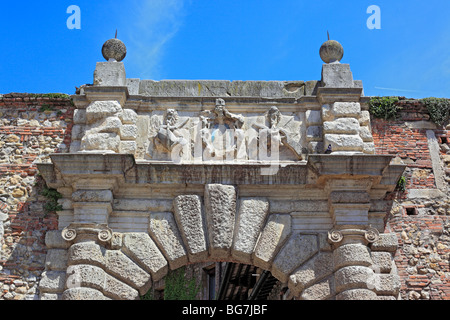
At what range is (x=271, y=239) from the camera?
6.49 m

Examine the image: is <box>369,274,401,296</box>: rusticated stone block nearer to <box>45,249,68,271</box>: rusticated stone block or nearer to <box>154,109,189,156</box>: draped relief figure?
<box>154,109,189,156</box>: draped relief figure

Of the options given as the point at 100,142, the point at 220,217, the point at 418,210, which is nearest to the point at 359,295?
the point at 418,210

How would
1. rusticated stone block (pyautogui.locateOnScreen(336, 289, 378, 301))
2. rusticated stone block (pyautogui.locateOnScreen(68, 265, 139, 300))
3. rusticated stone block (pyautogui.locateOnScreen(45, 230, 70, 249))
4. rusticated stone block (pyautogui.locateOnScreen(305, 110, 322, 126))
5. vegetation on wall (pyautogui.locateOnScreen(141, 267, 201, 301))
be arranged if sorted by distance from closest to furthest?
rusticated stone block (pyautogui.locateOnScreen(336, 289, 378, 301)), rusticated stone block (pyautogui.locateOnScreen(68, 265, 139, 300)), rusticated stone block (pyautogui.locateOnScreen(45, 230, 70, 249)), vegetation on wall (pyautogui.locateOnScreen(141, 267, 201, 301)), rusticated stone block (pyautogui.locateOnScreen(305, 110, 322, 126))

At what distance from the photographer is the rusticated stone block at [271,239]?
21.1 feet

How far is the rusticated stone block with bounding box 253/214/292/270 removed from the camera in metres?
6.43

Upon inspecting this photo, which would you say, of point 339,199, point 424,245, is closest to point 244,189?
point 339,199

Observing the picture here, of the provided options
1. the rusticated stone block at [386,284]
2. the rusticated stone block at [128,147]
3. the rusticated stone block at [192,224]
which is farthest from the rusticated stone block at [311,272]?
the rusticated stone block at [128,147]

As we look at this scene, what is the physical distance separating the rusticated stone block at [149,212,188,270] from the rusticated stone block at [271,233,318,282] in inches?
41.6

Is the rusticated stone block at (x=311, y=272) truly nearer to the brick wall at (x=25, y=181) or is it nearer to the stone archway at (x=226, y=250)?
the stone archway at (x=226, y=250)

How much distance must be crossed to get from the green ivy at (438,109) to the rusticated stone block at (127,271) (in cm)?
421

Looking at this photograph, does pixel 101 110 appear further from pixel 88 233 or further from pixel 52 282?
pixel 52 282

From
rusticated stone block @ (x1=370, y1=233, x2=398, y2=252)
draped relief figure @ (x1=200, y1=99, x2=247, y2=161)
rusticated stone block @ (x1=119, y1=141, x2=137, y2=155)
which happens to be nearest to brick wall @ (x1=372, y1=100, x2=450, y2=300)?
rusticated stone block @ (x1=370, y1=233, x2=398, y2=252)

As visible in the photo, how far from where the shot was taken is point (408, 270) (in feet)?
21.7

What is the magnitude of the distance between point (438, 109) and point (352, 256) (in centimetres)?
262
